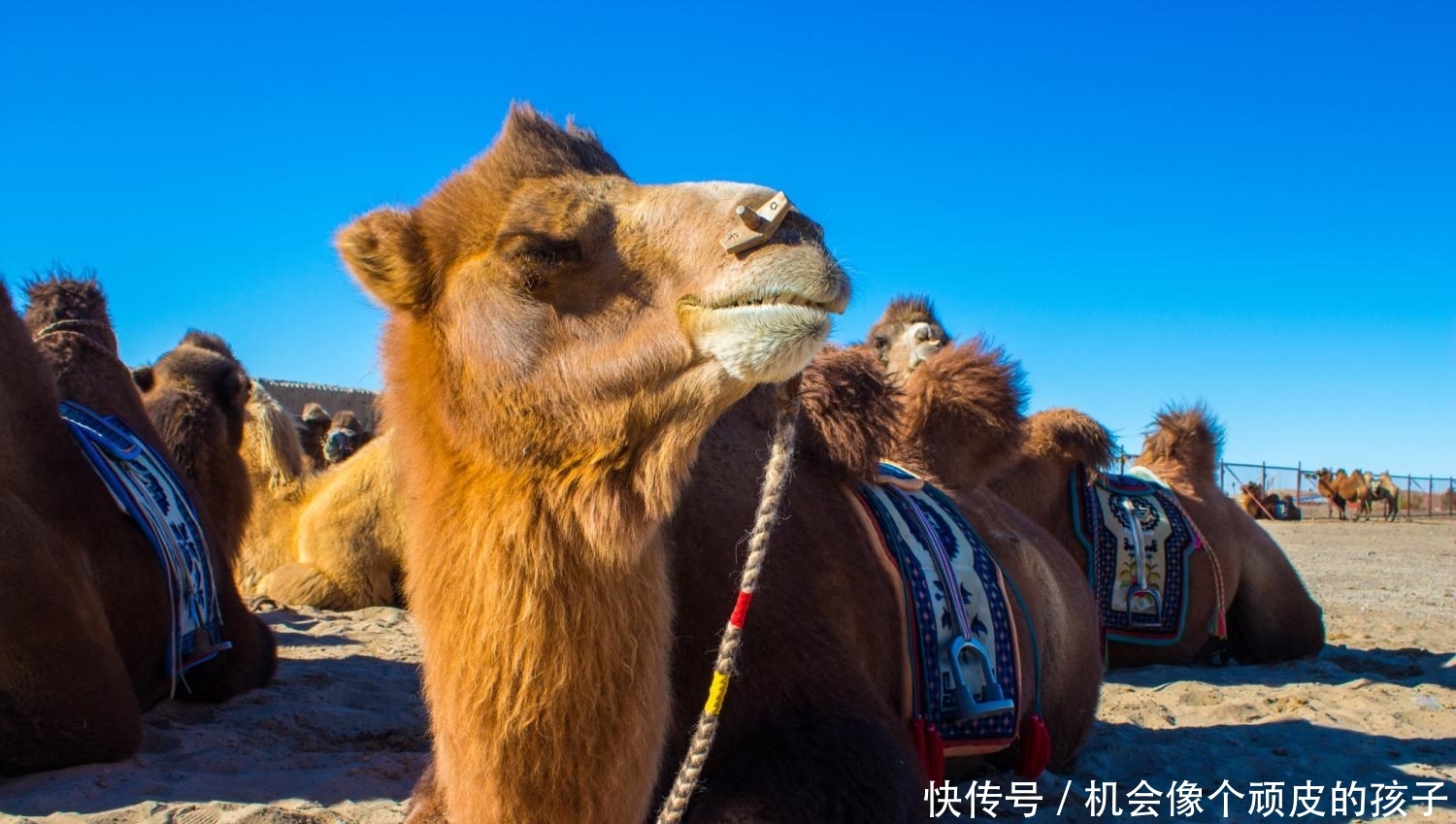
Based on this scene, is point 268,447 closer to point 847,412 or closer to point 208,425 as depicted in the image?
point 208,425

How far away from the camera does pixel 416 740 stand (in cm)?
445

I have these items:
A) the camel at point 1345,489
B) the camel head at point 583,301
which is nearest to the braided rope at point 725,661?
the camel head at point 583,301

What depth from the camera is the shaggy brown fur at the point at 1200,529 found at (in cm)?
664

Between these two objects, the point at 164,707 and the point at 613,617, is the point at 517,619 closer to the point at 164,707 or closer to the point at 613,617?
the point at 613,617

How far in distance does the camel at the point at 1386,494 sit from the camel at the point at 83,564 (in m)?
41.7

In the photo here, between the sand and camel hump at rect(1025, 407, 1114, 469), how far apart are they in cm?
129

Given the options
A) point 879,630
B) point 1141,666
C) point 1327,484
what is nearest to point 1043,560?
point 879,630

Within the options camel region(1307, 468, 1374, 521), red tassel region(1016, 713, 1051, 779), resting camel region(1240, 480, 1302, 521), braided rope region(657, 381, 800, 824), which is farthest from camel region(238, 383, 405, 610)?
camel region(1307, 468, 1374, 521)

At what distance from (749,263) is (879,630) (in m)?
1.40

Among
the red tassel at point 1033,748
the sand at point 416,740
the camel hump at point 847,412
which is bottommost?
the sand at point 416,740

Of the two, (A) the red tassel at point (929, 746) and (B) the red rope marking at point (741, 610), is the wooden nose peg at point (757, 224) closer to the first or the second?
(B) the red rope marking at point (741, 610)

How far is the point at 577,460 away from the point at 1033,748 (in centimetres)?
220

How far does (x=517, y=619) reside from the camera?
7.50 feet

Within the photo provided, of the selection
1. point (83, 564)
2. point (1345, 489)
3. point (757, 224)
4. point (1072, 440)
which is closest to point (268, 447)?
point (83, 564)
